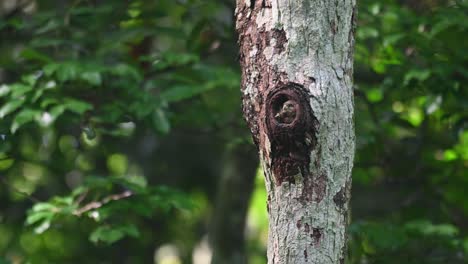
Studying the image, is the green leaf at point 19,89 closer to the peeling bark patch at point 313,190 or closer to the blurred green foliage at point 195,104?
the blurred green foliage at point 195,104

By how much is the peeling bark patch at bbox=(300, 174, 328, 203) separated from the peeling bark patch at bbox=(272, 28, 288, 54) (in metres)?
0.32

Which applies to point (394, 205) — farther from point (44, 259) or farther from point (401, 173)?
point (44, 259)

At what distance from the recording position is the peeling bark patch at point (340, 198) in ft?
6.16

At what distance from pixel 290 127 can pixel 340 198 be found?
8.8 inches

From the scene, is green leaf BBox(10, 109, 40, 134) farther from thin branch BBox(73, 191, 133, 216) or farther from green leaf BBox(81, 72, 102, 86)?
thin branch BBox(73, 191, 133, 216)

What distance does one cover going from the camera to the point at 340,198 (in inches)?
74.3

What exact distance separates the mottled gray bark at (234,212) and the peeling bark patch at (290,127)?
3.06 metres

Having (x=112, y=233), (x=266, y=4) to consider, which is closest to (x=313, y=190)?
(x=266, y=4)

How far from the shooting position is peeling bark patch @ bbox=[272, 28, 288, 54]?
6.17 ft

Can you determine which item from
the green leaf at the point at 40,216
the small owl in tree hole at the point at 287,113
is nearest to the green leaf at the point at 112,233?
the green leaf at the point at 40,216

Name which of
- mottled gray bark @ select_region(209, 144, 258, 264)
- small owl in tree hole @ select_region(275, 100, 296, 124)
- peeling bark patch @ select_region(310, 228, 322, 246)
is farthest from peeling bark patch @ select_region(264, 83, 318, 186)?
mottled gray bark @ select_region(209, 144, 258, 264)

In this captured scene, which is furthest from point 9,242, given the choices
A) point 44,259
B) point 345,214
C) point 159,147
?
point 345,214

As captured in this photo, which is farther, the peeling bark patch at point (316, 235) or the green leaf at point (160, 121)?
the green leaf at point (160, 121)

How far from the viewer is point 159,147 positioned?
274 inches
